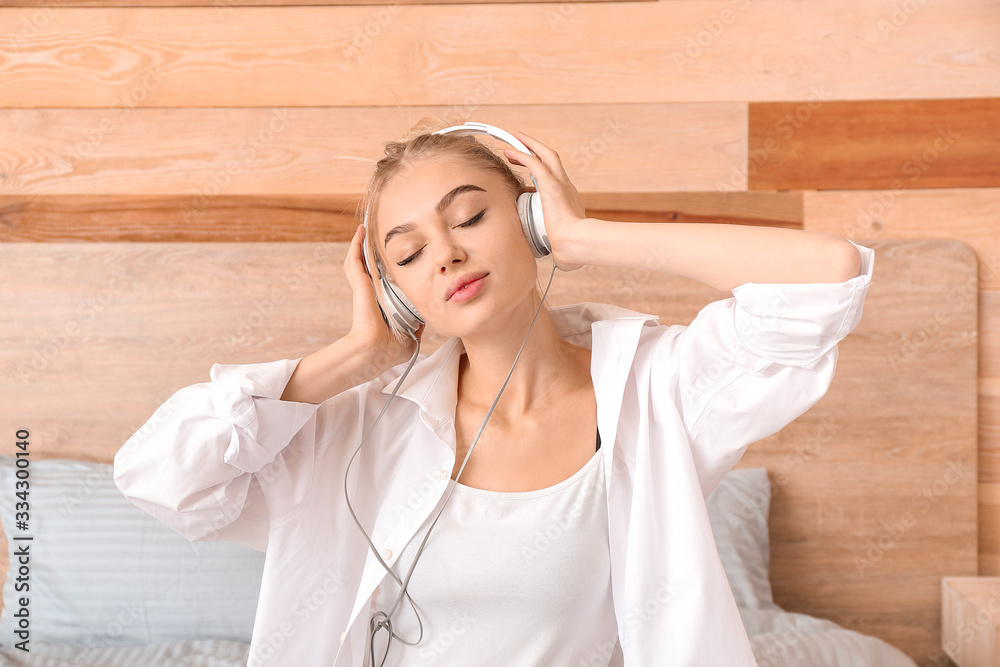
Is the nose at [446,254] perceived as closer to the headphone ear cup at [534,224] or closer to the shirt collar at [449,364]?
the headphone ear cup at [534,224]

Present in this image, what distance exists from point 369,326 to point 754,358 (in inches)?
22.4

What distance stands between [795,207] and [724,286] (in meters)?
1.05

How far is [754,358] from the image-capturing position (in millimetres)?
983

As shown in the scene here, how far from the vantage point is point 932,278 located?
1884mm

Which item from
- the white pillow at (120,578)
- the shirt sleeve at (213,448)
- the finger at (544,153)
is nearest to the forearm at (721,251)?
the finger at (544,153)

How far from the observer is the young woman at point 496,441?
1012mm

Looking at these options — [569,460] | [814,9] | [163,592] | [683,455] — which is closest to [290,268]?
[163,592]

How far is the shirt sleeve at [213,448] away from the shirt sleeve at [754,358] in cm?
58

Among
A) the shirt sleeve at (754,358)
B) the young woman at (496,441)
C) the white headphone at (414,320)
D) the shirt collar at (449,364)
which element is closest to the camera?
the shirt sleeve at (754,358)

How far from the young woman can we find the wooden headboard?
713mm

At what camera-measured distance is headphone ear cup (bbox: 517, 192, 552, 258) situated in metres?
1.10

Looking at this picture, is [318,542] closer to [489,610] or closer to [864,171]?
[489,610]

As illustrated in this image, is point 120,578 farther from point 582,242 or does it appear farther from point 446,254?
point 582,242

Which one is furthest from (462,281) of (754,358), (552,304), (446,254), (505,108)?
(505,108)
